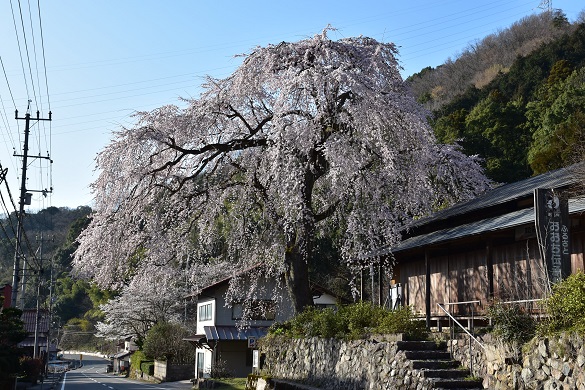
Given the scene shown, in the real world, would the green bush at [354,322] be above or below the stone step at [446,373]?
above

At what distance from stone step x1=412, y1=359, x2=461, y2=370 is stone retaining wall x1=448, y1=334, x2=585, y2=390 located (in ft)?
1.03

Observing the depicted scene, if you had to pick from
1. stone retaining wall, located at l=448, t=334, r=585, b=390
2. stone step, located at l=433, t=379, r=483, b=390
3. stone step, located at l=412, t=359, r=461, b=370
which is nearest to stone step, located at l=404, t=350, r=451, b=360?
stone step, located at l=412, t=359, r=461, b=370

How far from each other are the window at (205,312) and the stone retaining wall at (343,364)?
20486mm

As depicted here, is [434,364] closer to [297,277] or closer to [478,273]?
[478,273]

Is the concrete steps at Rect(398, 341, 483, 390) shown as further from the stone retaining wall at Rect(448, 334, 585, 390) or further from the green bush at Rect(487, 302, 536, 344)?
the green bush at Rect(487, 302, 536, 344)

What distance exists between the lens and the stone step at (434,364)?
14.2m

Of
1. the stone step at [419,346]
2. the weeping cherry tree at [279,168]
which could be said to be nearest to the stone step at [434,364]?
the stone step at [419,346]

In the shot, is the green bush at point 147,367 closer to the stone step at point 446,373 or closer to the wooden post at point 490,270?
the wooden post at point 490,270

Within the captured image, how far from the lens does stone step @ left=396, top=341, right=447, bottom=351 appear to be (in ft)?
49.7

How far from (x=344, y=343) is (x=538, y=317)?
690 cm

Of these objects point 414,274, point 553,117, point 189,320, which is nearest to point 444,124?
point 553,117

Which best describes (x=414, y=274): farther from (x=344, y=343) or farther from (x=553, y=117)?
(x=553, y=117)

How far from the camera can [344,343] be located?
18.1m

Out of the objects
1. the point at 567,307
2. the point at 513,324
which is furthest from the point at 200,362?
the point at 567,307
